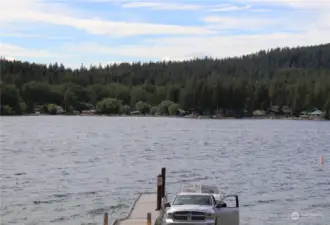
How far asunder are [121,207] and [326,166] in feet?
122

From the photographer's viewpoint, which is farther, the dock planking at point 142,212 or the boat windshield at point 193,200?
the dock planking at point 142,212

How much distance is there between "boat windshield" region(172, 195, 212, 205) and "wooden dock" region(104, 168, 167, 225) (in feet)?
4.47

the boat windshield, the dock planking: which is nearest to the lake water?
the dock planking

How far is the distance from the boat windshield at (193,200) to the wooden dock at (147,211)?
1361 millimetres

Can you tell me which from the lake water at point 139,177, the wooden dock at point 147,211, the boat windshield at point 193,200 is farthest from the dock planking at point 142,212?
the boat windshield at point 193,200

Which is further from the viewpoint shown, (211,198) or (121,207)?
(121,207)

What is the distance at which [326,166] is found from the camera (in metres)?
71.5

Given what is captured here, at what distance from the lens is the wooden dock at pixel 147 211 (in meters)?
29.4

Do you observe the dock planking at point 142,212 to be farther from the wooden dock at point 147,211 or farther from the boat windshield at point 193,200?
the boat windshield at point 193,200

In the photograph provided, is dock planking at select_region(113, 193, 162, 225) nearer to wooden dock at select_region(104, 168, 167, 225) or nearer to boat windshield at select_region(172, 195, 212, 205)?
wooden dock at select_region(104, 168, 167, 225)

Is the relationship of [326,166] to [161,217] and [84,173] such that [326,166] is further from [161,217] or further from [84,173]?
[161,217]

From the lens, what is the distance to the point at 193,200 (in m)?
28.2

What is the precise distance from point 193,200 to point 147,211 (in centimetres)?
591

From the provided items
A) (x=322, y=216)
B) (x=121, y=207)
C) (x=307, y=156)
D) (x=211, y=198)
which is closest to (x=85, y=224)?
(x=121, y=207)
